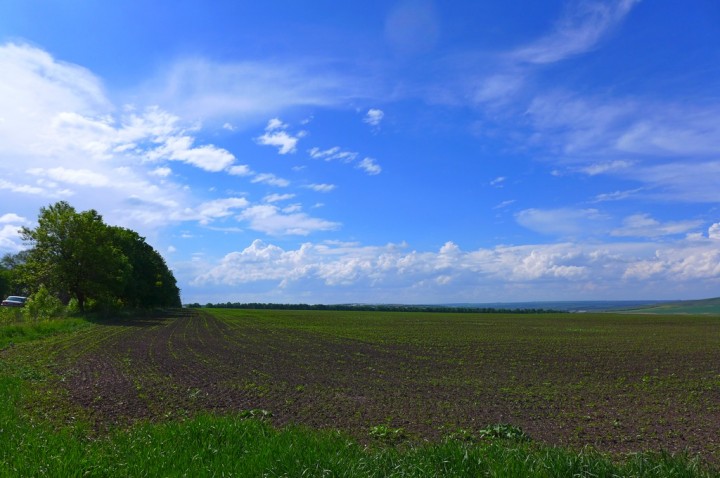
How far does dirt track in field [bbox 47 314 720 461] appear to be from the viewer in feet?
35.0

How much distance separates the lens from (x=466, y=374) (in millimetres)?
19516

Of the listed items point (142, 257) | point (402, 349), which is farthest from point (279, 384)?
point (142, 257)

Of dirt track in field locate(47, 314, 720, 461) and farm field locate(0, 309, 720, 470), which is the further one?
dirt track in field locate(47, 314, 720, 461)

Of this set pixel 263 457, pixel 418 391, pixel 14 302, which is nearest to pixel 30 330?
pixel 418 391

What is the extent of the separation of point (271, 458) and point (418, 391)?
903 cm

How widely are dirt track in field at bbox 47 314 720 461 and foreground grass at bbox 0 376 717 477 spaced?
2.09 meters

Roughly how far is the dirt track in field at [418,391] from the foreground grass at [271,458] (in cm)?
209

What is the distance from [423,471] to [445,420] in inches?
200

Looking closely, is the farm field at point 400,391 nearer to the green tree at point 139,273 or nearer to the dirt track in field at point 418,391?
the dirt track in field at point 418,391

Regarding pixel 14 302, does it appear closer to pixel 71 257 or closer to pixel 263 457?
pixel 71 257

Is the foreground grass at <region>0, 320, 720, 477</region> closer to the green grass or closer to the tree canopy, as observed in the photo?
the green grass

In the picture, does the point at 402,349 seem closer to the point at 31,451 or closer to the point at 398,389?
the point at 398,389

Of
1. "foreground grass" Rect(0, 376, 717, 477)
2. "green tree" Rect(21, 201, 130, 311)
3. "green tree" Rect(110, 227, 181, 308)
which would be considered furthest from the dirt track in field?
"green tree" Rect(110, 227, 181, 308)

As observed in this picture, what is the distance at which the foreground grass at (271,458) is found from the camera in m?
6.34
